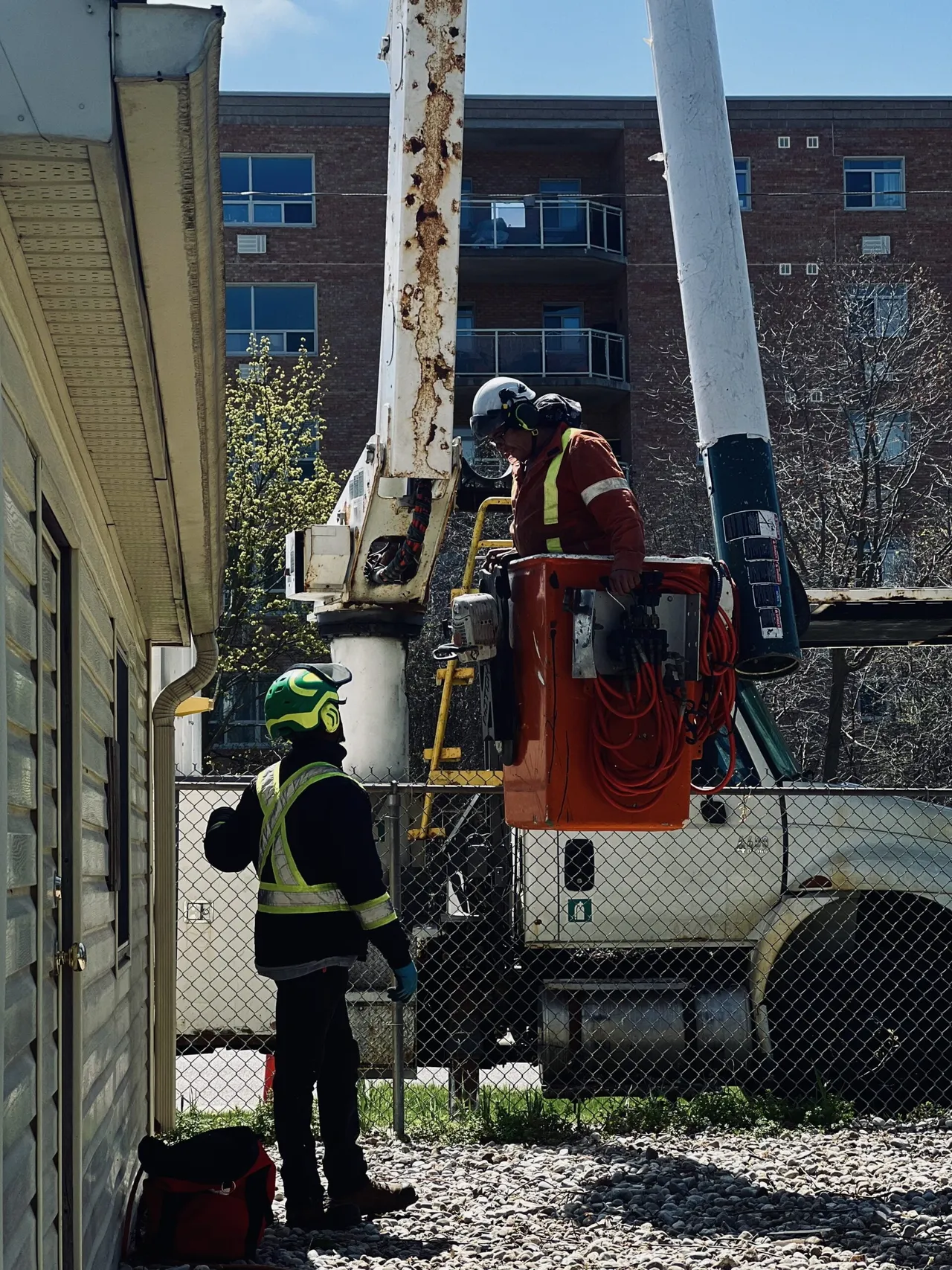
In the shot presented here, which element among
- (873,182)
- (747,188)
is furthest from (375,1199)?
(873,182)

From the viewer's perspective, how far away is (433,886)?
938cm

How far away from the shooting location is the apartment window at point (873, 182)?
32000mm

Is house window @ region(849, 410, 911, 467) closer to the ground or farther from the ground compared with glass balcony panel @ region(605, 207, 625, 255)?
closer to the ground

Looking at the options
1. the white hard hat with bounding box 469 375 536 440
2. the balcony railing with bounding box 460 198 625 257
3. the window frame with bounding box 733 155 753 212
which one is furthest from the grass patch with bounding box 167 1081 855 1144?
the window frame with bounding box 733 155 753 212

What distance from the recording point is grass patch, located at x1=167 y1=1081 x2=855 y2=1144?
7.46 metres

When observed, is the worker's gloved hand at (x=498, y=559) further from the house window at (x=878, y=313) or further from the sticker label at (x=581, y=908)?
the house window at (x=878, y=313)

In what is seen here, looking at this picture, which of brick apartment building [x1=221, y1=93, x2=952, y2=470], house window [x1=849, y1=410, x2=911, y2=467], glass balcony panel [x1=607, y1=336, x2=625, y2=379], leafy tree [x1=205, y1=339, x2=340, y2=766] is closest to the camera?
house window [x1=849, y1=410, x2=911, y2=467]

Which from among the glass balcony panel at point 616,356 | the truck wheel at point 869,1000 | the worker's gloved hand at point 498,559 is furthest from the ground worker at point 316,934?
the glass balcony panel at point 616,356

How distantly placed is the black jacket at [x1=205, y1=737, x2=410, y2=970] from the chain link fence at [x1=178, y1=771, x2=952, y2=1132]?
2.65 metres

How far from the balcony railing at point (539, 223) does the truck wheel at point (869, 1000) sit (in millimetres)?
24356

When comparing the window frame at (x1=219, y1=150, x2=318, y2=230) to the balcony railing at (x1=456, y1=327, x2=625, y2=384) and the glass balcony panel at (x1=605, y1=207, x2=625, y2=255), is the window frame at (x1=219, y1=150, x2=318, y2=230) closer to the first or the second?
the balcony railing at (x1=456, y1=327, x2=625, y2=384)

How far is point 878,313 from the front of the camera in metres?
23.2

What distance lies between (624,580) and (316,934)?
5.68 feet

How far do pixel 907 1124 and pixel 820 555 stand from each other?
13.3 m
